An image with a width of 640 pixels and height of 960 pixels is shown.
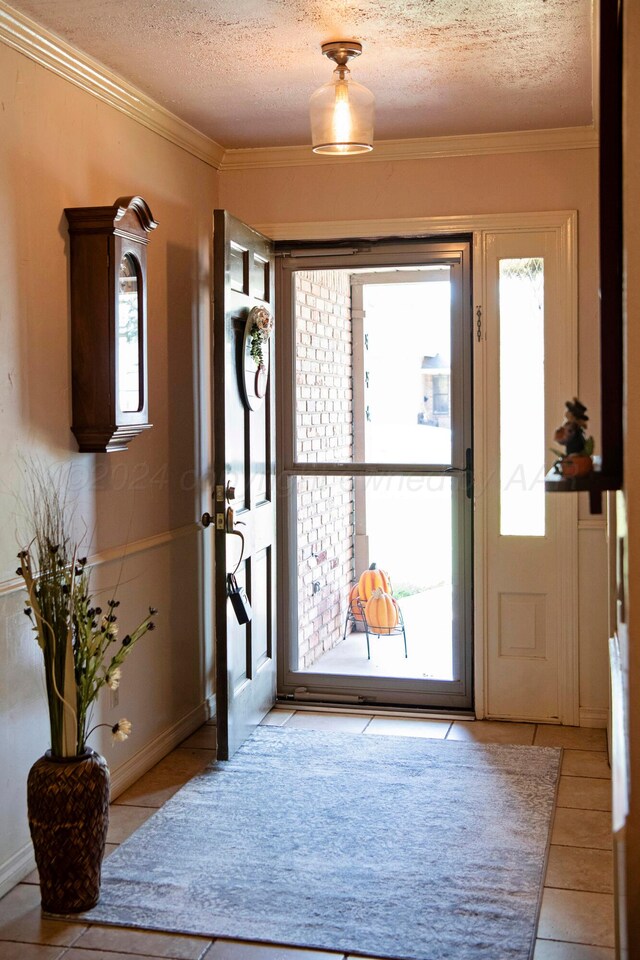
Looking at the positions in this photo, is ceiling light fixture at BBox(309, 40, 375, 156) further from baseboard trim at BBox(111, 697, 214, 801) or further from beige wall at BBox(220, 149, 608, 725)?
baseboard trim at BBox(111, 697, 214, 801)

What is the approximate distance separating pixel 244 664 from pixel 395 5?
8.50 feet

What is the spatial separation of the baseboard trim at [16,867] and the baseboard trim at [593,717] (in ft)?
7.98

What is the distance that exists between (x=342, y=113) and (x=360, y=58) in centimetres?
26

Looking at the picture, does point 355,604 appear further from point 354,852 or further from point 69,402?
point 69,402

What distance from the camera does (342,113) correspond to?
336 cm

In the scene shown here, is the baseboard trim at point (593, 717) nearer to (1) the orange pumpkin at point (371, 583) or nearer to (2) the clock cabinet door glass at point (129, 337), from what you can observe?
(1) the orange pumpkin at point (371, 583)

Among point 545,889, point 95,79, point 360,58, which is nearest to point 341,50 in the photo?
point 360,58

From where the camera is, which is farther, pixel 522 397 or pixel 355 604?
pixel 355 604

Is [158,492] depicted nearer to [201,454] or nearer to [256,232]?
[201,454]

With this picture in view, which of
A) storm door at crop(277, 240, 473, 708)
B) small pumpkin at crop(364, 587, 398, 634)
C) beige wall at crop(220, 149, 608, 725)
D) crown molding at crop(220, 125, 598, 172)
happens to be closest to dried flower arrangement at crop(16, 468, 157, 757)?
storm door at crop(277, 240, 473, 708)

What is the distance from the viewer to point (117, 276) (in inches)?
132

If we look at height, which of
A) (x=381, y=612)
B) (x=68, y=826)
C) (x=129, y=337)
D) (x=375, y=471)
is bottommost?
(x=68, y=826)

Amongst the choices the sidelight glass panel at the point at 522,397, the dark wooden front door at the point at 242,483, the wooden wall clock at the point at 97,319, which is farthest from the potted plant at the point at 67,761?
the sidelight glass panel at the point at 522,397

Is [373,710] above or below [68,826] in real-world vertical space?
below
